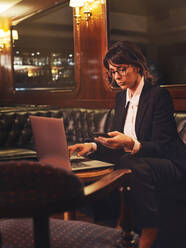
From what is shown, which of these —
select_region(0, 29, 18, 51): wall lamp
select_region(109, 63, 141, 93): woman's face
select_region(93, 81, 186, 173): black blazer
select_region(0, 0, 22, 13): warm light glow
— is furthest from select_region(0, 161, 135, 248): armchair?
select_region(0, 29, 18, 51): wall lamp

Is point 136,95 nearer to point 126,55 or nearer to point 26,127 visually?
point 126,55

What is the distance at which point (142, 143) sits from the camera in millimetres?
2424

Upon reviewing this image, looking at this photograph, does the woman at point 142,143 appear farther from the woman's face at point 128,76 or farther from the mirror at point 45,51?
the mirror at point 45,51

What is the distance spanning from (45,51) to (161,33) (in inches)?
117

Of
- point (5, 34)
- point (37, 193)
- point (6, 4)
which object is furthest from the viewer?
point (5, 34)

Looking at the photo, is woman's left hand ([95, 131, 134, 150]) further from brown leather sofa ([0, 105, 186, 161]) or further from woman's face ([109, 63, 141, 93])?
brown leather sofa ([0, 105, 186, 161])

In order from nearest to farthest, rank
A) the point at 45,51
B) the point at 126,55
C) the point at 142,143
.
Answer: the point at 142,143 → the point at 126,55 → the point at 45,51

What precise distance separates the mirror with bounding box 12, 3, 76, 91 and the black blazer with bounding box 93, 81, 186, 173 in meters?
2.71

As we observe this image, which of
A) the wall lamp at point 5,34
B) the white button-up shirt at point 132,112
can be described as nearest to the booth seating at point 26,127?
the white button-up shirt at point 132,112

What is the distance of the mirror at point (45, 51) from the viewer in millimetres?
5312

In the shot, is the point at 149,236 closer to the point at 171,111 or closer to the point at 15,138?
the point at 171,111

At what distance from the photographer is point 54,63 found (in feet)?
19.0

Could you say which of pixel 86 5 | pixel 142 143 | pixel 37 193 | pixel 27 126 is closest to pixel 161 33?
pixel 86 5

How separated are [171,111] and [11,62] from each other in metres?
5.81
